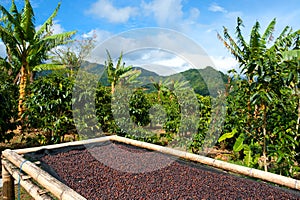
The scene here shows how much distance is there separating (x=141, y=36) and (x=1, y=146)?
358 centimetres

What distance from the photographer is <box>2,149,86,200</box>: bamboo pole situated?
1786mm

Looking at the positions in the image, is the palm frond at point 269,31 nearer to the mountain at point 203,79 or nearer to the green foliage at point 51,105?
the mountain at point 203,79

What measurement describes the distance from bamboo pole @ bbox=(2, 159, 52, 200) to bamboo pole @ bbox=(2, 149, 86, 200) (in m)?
0.05

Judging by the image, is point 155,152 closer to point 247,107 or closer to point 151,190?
point 151,190

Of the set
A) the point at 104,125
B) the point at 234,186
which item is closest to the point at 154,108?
the point at 104,125

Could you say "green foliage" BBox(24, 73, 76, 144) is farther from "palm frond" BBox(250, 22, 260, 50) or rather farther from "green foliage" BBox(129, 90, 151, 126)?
"palm frond" BBox(250, 22, 260, 50)

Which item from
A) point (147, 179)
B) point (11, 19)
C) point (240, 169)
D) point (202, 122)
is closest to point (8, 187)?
point (147, 179)

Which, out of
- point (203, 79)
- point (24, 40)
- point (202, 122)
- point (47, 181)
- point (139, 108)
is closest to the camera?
point (47, 181)

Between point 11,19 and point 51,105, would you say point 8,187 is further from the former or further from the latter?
point 11,19

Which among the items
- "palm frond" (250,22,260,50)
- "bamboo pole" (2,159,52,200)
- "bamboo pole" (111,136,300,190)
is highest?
"palm frond" (250,22,260,50)

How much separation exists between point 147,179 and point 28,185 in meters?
1.12

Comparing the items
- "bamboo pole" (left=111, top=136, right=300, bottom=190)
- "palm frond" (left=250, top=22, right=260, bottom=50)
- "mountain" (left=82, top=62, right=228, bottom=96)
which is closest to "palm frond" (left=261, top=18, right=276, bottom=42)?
"palm frond" (left=250, top=22, right=260, bottom=50)

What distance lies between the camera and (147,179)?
271cm

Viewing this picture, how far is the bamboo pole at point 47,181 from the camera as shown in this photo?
1.79m
